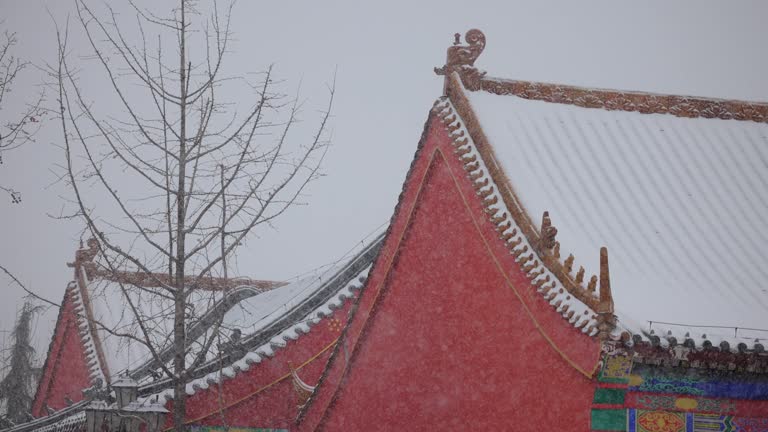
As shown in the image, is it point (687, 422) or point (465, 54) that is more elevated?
point (465, 54)

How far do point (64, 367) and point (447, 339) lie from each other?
28.0 ft

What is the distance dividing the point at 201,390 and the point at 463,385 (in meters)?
3.35

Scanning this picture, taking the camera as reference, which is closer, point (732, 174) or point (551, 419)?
point (551, 419)

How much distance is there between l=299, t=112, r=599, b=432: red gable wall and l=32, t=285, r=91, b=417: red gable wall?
262 inches

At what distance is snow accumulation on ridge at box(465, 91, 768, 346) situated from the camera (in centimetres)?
861

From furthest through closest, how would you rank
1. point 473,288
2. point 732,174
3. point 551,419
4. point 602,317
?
point 732,174
point 473,288
point 551,419
point 602,317

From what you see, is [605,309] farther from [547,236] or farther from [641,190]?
[641,190]

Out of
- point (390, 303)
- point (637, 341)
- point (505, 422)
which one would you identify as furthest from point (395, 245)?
point (637, 341)

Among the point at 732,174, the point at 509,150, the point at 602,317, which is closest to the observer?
the point at 602,317

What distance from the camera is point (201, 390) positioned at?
1038cm

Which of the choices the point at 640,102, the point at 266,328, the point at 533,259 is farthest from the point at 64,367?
the point at 640,102

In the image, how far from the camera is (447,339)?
865cm

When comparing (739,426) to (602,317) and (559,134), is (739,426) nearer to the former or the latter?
(602,317)

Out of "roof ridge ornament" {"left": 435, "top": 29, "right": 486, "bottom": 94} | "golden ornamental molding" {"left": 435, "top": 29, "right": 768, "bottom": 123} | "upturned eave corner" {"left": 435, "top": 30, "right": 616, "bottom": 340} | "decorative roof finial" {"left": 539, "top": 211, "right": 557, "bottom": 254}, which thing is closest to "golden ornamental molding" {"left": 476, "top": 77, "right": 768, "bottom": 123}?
"golden ornamental molding" {"left": 435, "top": 29, "right": 768, "bottom": 123}
